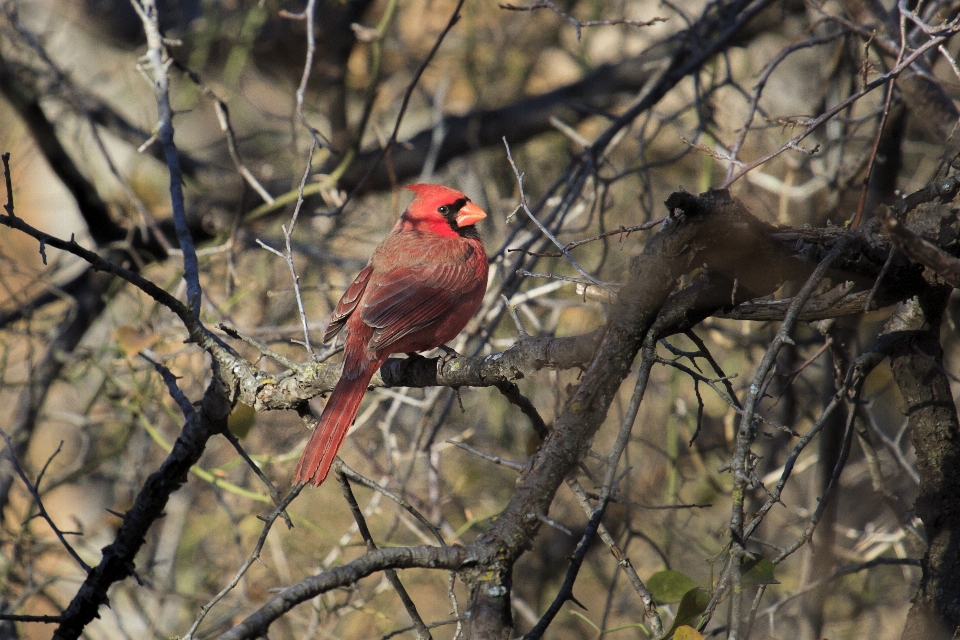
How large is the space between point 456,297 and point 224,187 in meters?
2.28

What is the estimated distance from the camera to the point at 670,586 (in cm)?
200

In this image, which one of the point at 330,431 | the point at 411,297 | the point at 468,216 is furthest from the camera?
the point at 468,216

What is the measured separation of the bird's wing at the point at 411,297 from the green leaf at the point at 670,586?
132 cm

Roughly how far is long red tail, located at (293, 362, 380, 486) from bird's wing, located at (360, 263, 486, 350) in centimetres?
31

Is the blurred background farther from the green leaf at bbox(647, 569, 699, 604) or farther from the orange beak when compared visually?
the green leaf at bbox(647, 569, 699, 604)

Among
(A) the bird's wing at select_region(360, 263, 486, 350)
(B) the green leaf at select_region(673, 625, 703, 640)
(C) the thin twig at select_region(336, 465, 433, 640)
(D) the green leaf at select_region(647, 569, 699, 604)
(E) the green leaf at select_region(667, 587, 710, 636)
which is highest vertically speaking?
(A) the bird's wing at select_region(360, 263, 486, 350)

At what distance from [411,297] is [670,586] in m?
1.62

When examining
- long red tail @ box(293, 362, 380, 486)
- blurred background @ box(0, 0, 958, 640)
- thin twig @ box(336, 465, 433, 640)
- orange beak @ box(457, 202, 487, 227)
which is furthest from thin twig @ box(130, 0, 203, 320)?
orange beak @ box(457, 202, 487, 227)

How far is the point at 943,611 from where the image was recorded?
1.96 metres

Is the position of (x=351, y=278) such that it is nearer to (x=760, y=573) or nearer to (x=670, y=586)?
(x=670, y=586)

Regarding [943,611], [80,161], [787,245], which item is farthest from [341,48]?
[943,611]

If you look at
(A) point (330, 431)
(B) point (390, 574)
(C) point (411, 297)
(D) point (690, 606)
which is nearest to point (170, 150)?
(C) point (411, 297)

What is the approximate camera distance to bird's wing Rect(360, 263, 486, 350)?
3105 millimetres

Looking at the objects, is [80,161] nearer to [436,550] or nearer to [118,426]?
[118,426]
